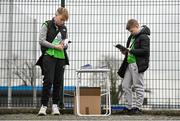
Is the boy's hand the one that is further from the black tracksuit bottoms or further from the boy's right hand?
the black tracksuit bottoms

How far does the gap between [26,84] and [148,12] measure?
3.00 m

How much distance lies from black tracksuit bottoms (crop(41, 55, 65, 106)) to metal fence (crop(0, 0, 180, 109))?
1.23 metres

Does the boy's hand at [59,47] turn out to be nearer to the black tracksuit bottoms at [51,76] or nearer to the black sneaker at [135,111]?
the black tracksuit bottoms at [51,76]

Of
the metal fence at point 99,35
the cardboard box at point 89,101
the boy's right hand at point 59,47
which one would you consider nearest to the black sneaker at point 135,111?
the cardboard box at point 89,101

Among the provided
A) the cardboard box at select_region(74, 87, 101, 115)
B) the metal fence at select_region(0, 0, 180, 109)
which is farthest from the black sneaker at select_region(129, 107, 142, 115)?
the metal fence at select_region(0, 0, 180, 109)

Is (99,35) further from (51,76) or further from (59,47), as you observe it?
(51,76)

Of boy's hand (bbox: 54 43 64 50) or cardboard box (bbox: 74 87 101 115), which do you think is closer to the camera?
boy's hand (bbox: 54 43 64 50)

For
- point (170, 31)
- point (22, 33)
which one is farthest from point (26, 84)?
point (170, 31)

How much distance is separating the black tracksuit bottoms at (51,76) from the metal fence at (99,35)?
1233mm

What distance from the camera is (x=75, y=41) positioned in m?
7.90

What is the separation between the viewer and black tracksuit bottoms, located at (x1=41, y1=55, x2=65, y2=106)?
6293 mm

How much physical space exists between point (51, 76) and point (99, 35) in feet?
6.26

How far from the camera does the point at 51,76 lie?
6.30 metres

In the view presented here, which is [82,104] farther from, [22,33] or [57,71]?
[22,33]
